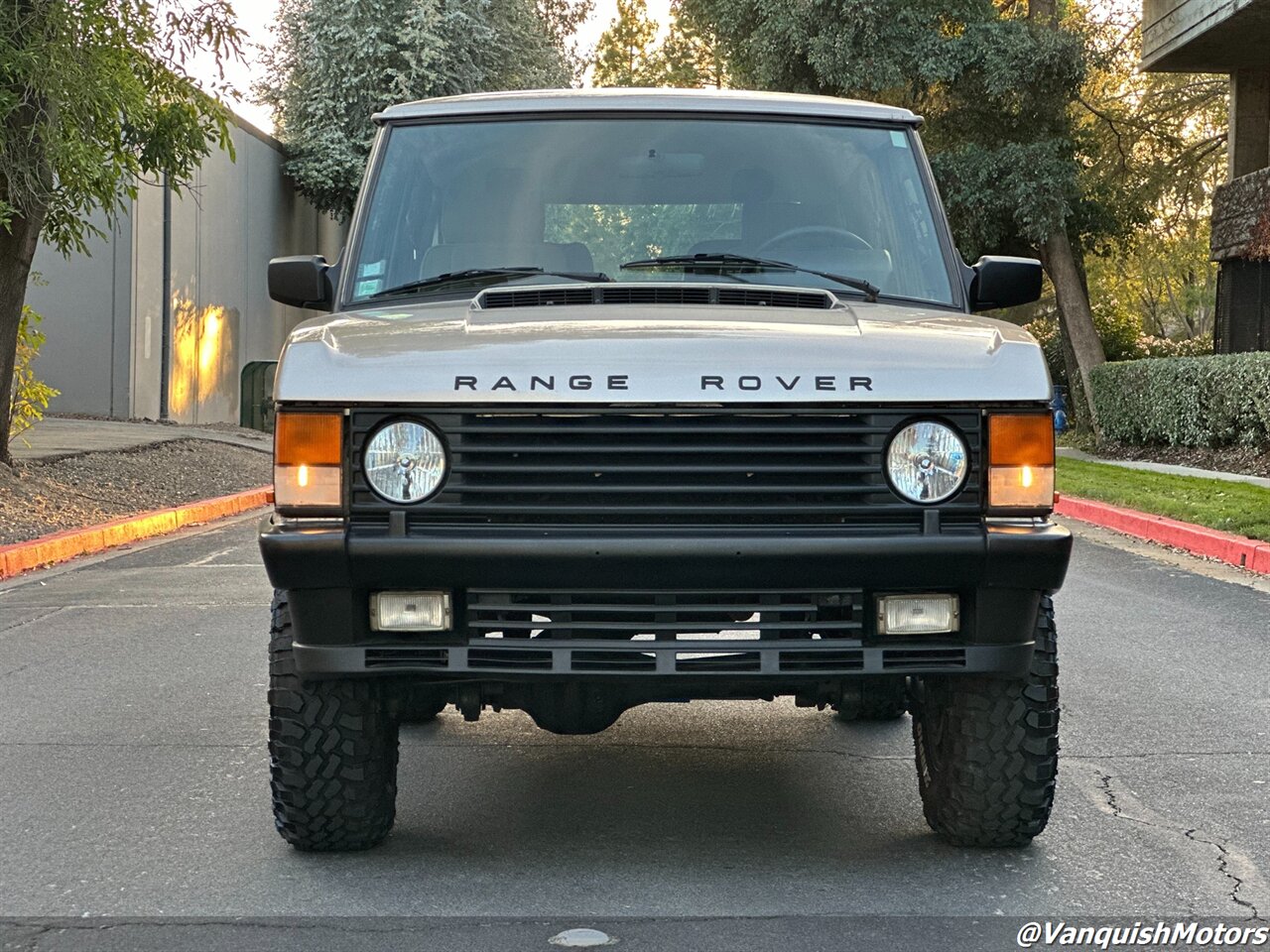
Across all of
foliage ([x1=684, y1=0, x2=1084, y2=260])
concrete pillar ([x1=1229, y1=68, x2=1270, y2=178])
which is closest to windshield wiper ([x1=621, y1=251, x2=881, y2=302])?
foliage ([x1=684, y1=0, x2=1084, y2=260])

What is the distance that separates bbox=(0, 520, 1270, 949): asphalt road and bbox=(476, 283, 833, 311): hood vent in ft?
5.18

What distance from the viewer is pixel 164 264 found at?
28203 millimetres

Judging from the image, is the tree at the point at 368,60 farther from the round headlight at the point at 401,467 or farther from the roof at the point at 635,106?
Result: the round headlight at the point at 401,467

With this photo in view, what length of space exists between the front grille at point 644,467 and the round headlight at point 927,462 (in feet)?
0.09

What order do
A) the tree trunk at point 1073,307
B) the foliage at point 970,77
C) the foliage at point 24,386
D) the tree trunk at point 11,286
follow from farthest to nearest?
the tree trunk at point 1073,307
the foliage at point 970,77
the foliage at point 24,386
the tree trunk at point 11,286

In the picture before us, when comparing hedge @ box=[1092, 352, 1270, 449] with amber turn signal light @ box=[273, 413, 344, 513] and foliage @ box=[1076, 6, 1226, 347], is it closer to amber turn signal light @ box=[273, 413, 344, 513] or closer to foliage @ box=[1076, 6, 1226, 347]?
foliage @ box=[1076, 6, 1226, 347]

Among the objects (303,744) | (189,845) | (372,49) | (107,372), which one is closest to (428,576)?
(303,744)

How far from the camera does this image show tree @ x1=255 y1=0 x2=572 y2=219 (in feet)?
125

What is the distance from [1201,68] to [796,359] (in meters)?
27.7

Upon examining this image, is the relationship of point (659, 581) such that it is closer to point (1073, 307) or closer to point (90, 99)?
point (90, 99)

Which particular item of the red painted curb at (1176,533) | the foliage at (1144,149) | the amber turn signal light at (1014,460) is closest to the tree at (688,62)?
the foliage at (1144,149)

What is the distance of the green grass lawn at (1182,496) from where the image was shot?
587 inches

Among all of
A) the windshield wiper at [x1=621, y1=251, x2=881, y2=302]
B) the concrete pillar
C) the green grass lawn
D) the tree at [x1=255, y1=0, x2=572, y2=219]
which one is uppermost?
the tree at [x1=255, y1=0, x2=572, y2=219]

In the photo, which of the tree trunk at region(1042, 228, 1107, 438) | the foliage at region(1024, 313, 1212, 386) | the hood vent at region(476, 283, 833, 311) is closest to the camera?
the hood vent at region(476, 283, 833, 311)
